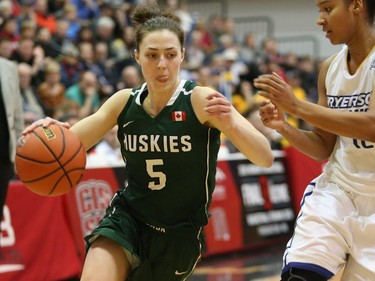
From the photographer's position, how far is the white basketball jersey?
12.0 ft

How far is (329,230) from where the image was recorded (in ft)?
11.6

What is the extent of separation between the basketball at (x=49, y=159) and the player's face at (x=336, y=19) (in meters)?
1.42

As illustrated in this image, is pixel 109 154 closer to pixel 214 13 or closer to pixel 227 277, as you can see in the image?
pixel 227 277

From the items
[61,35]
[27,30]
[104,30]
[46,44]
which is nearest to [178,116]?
[27,30]

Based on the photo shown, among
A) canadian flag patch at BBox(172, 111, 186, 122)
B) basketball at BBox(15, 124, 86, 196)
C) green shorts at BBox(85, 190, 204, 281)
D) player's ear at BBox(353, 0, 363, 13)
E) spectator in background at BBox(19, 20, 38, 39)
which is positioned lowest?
green shorts at BBox(85, 190, 204, 281)

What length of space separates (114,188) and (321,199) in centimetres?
397

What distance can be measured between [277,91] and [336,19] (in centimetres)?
58

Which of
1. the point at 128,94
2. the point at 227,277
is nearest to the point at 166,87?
the point at 128,94

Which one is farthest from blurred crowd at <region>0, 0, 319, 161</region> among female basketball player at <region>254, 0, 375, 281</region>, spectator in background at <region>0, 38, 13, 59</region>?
female basketball player at <region>254, 0, 375, 281</region>

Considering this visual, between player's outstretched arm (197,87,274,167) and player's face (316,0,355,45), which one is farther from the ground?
player's face (316,0,355,45)

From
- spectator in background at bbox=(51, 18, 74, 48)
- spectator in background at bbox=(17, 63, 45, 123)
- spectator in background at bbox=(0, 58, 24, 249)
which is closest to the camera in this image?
spectator in background at bbox=(0, 58, 24, 249)

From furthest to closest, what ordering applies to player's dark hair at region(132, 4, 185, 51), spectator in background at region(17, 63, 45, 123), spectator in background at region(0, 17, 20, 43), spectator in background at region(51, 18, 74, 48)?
1. spectator in background at region(51, 18, 74, 48)
2. spectator in background at region(0, 17, 20, 43)
3. spectator in background at region(17, 63, 45, 123)
4. player's dark hair at region(132, 4, 185, 51)

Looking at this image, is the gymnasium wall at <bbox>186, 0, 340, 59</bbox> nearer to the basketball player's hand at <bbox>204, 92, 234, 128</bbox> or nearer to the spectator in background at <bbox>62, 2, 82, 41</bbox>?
the spectator in background at <bbox>62, 2, 82, 41</bbox>

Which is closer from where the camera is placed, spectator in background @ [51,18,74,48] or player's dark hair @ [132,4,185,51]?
player's dark hair @ [132,4,185,51]
